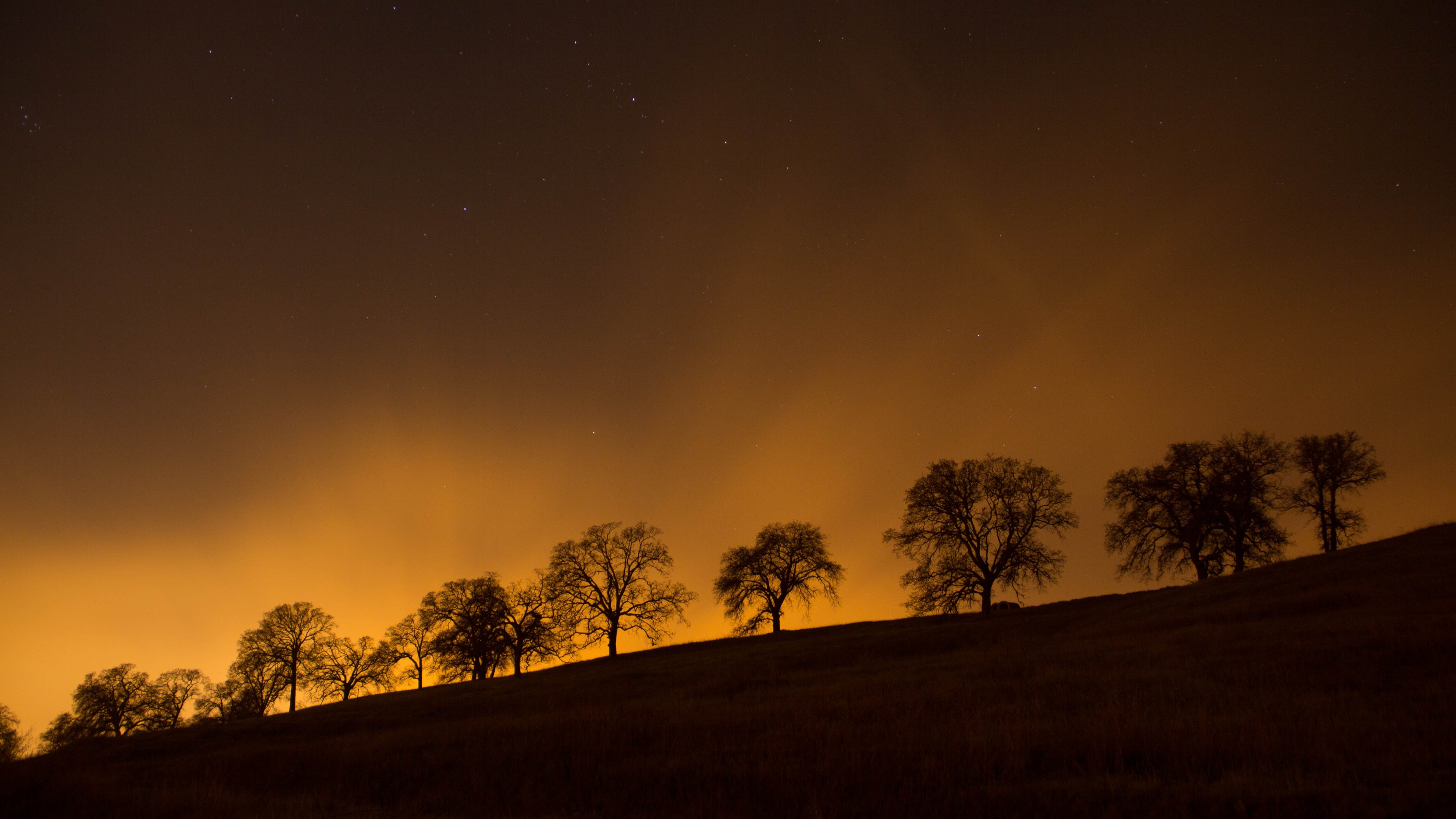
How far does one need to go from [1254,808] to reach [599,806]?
8757mm

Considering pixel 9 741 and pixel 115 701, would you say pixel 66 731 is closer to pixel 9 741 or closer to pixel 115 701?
pixel 115 701

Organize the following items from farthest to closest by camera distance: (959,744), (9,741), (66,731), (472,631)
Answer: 1. (66,731)
2. (472,631)
3. (9,741)
4. (959,744)

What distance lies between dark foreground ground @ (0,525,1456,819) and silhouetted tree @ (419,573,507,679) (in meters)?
35.1

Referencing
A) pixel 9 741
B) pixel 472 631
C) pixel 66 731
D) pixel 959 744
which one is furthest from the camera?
pixel 66 731

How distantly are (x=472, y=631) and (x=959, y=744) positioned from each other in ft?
199

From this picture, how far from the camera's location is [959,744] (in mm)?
10891

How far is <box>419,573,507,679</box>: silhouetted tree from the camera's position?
6128 cm

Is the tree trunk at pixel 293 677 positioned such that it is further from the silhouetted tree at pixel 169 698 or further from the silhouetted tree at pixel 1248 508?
the silhouetted tree at pixel 1248 508

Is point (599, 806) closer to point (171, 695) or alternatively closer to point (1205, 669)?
point (1205, 669)

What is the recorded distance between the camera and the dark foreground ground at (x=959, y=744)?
839 cm

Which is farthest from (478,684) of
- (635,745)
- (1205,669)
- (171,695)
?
(171,695)

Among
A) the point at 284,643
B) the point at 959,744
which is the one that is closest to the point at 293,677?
the point at 284,643

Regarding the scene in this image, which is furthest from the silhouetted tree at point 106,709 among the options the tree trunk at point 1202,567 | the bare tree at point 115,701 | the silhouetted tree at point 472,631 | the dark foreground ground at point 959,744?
→ the tree trunk at point 1202,567

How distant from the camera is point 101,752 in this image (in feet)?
82.8
